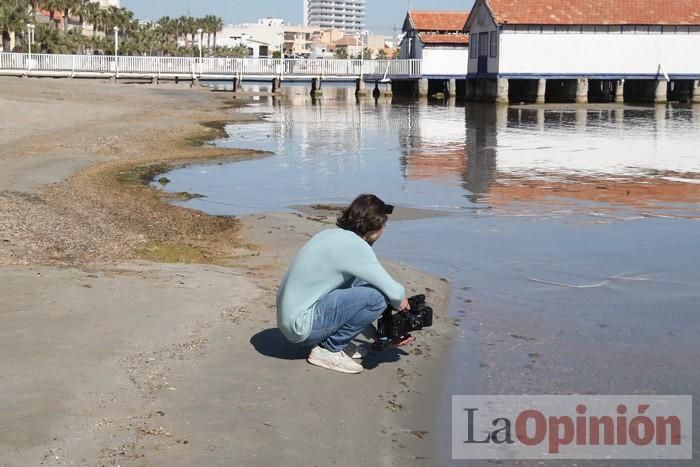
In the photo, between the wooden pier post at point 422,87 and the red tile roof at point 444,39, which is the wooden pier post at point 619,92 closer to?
the red tile roof at point 444,39

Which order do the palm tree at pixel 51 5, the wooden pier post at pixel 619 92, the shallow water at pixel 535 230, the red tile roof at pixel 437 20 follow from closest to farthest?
1. the shallow water at pixel 535 230
2. the wooden pier post at pixel 619 92
3. the red tile roof at pixel 437 20
4. the palm tree at pixel 51 5

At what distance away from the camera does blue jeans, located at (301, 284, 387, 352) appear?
20.2 feet

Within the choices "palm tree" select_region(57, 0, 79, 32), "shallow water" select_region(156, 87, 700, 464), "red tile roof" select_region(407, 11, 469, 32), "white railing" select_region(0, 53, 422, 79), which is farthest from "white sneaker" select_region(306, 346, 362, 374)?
"palm tree" select_region(57, 0, 79, 32)

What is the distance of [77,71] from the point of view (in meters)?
60.4

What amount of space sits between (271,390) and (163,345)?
100 cm

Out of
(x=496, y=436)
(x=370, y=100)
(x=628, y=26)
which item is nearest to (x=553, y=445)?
(x=496, y=436)

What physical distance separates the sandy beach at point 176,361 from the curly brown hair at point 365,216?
950 millimetres

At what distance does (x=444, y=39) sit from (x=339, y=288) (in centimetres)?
6426

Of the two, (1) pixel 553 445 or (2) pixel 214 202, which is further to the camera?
(2) pixel 214 202

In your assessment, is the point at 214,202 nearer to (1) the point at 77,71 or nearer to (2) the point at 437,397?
(2) the point at 437,397

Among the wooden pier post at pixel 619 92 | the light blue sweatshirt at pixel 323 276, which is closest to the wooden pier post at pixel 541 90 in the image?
the wooden pier post at pixel 619 92

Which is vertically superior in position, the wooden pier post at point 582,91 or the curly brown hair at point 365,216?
the wooden pier post at point 582,91

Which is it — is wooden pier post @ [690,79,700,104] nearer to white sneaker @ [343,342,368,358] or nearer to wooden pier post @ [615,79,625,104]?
wooden pier post @ [615,79,625,104]

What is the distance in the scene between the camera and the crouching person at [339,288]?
6.03 meters
